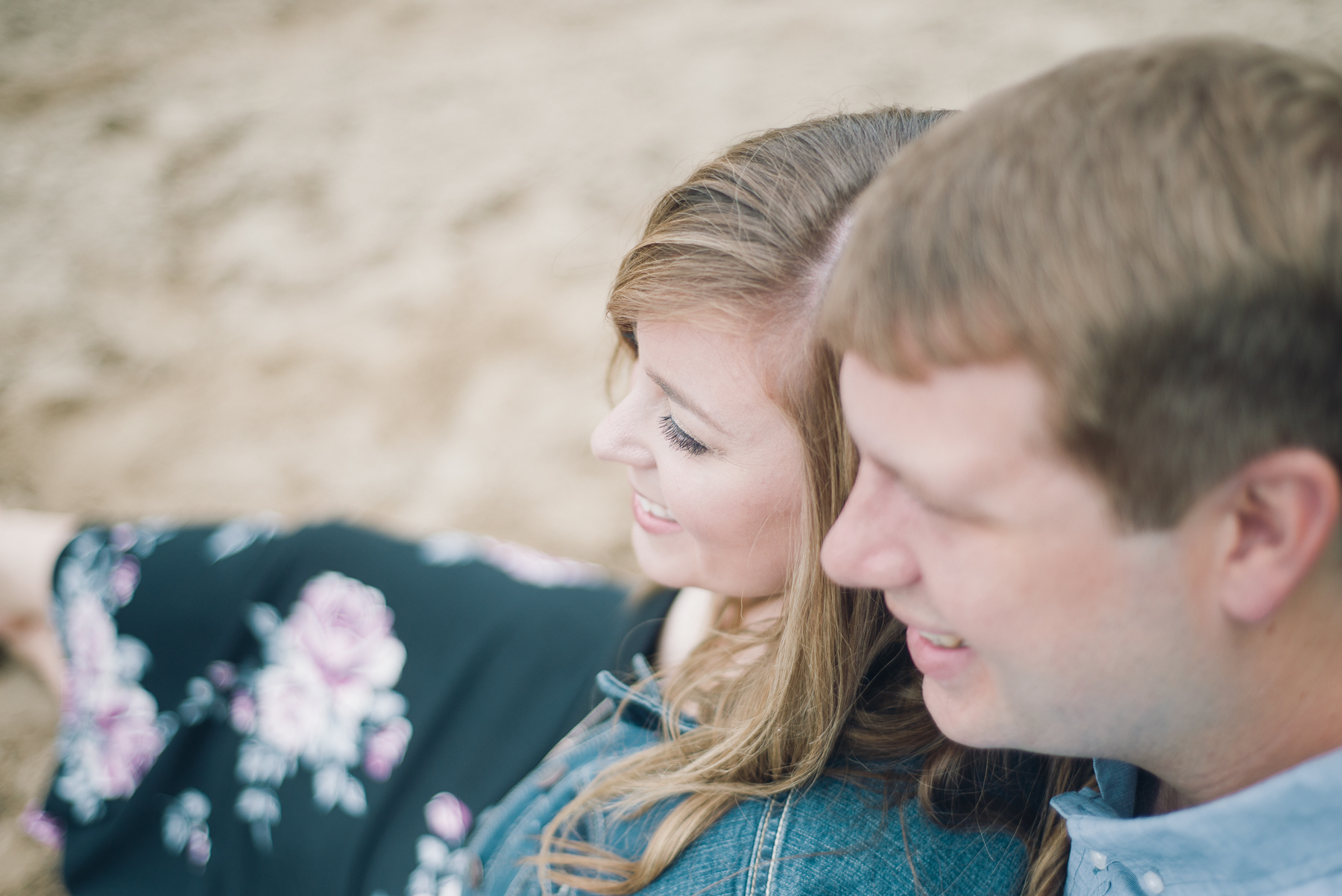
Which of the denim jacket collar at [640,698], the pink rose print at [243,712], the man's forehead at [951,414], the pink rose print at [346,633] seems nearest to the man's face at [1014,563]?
the man's forehead at [951,414]

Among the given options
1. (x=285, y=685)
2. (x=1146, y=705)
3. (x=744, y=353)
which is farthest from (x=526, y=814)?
(x=1146, y=705)

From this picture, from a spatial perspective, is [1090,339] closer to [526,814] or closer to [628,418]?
[628,418]

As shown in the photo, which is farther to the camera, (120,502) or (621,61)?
(621,61)

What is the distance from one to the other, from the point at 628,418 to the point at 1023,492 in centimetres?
66

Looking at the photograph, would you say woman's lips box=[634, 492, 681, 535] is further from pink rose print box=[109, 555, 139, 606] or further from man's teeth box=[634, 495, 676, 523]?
pink rose print box=[109, 555, 139, 606]

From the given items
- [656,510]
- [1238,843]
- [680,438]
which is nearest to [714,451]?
[680,438]

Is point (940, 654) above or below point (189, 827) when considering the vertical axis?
above

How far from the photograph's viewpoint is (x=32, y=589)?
191 centimetres

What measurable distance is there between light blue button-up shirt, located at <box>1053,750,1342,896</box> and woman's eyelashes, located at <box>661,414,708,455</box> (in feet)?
2.03

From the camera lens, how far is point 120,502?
95.3 inches

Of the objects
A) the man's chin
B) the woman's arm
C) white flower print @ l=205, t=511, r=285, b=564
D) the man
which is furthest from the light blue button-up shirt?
the woman's arm

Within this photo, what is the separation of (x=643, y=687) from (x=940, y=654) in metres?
0.60

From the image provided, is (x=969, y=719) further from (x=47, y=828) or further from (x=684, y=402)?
(x=47, y=828)

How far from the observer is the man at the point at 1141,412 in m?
0.62
